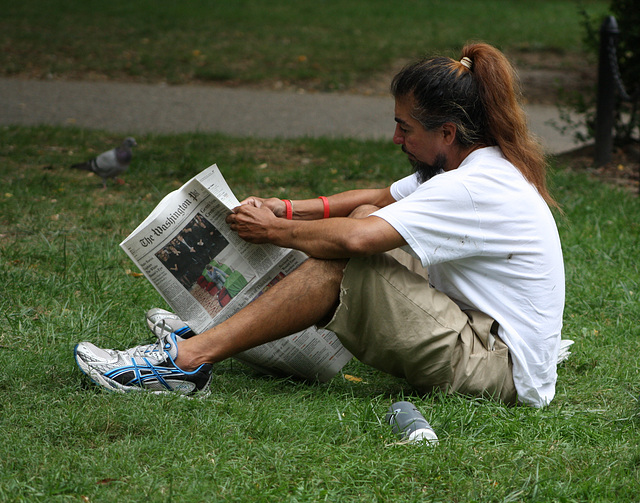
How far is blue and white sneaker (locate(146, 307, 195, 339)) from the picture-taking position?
9.73 feet

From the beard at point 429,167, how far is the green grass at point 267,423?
0.88 meters

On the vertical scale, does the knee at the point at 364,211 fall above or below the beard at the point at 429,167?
below

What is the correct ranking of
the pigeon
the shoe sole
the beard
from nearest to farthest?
the shoe sole, the beard, the pigeon

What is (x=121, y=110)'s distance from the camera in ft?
27.5

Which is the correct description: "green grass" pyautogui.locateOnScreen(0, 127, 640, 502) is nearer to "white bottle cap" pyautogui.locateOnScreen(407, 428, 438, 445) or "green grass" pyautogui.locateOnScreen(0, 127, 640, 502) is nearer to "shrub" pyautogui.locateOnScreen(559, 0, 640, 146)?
"white bottle cap" pyautogui.locateOnScreen(407, 428, 438, 445)

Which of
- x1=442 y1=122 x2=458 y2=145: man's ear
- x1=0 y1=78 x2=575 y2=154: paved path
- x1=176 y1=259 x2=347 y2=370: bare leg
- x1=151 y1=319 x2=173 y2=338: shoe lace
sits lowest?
x1=0 y1=78 x2=575 y2=154: paved path

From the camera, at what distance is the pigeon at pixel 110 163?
5477 mm

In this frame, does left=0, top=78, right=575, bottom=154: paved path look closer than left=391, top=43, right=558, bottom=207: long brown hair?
No

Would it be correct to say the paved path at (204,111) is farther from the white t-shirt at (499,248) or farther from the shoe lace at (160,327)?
the white t-shirt at (499,248)

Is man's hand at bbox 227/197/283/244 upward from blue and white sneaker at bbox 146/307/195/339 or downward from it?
upward

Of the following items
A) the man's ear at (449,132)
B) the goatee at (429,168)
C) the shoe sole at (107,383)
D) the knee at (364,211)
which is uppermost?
the man's ear at (449,132)

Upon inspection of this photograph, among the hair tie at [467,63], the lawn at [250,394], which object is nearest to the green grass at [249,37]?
the lawn at [250,394]

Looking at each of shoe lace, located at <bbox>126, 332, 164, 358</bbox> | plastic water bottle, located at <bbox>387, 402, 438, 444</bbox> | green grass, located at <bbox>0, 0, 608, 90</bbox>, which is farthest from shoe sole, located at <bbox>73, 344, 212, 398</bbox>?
green grass, located at <bbox>0, 0, 608, 90</bbox>

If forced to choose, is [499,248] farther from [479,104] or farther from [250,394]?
[250,394]
